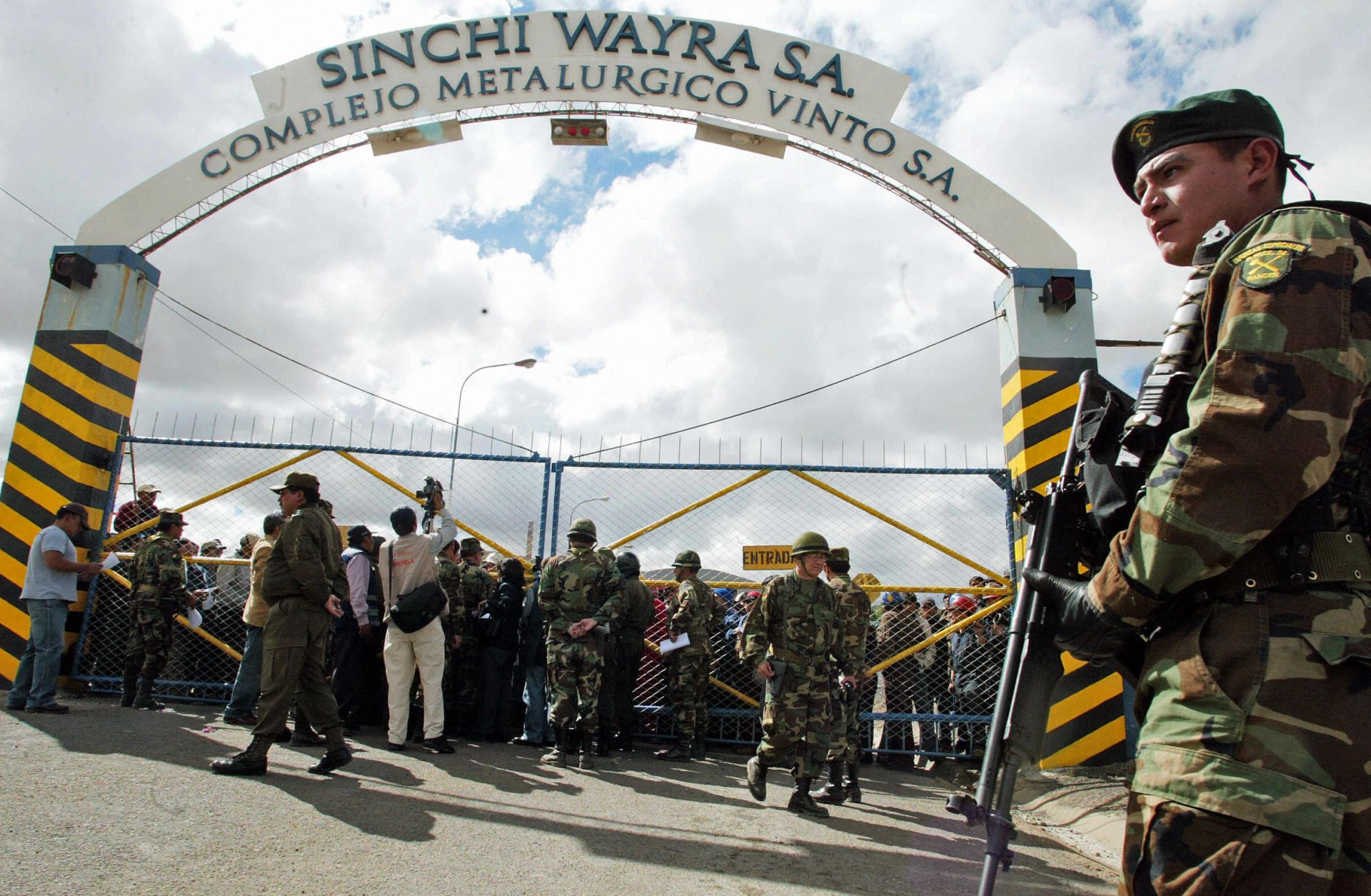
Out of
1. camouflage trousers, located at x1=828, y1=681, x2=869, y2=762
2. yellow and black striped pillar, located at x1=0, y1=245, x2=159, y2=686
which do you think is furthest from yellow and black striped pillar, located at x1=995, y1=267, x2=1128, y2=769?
yellow and black striped pillar, located at x1=0, y1=245, x2=159, y2=686

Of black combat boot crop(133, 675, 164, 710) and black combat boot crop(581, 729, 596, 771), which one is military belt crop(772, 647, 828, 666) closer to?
black combat boot crop(581, 729, 596, 771)

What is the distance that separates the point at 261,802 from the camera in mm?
4113

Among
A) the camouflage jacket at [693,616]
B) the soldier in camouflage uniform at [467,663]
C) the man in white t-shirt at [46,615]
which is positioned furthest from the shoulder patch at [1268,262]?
the man in white t-shirt at [46,615]

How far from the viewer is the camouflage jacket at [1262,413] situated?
4.16ft

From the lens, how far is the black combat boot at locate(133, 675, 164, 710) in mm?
6719

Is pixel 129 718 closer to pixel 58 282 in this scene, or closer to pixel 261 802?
pixel 261 802

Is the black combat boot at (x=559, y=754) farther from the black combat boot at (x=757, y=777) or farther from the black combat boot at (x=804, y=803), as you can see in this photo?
the black combat boot at (x=804, y=803)

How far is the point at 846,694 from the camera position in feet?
20.1

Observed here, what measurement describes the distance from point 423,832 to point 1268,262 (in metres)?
3.98

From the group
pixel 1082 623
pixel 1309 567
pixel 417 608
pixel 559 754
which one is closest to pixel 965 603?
pixel 559 754

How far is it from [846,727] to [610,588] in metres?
2.05

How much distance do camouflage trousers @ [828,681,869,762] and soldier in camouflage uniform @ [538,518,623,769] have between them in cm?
182

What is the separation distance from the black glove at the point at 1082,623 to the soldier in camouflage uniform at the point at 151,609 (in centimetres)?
729

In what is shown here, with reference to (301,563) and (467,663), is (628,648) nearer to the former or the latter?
(467,663)
